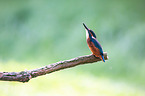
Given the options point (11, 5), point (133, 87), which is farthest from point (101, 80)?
point (11, 5)

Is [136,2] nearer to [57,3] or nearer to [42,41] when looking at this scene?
[57,3]

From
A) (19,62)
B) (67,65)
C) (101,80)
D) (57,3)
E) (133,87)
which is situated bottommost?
(67,65)

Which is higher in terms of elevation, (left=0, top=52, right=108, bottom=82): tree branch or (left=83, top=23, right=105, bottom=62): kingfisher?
(left=83, top=23, right=105, bottom=62): kingfisher

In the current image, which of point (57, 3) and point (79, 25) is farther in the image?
point (57, 3)

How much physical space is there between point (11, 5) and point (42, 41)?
3.22 feet

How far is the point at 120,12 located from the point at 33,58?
148cm

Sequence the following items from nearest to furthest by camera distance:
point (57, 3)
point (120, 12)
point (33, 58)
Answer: point (33, 58) < point (120, 12) < point (57, 3)

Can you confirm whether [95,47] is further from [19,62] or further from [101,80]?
[19,62]

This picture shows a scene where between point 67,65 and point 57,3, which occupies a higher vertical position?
point 57,3

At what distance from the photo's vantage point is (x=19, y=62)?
10.2 feet

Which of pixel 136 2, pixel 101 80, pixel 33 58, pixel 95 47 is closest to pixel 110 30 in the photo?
pixel 136 2

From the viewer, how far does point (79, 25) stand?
3.50m

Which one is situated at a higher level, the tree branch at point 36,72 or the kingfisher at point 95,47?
the kingfisher at point 95,47

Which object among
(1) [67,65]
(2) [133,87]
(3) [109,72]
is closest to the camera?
(1) [67,65]
